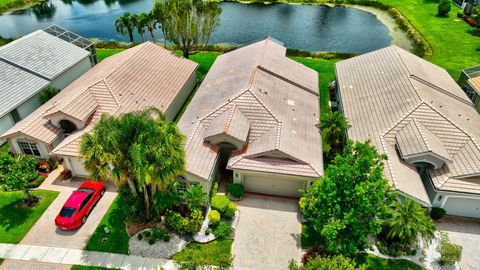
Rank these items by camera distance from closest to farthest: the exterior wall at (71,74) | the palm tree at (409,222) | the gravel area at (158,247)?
the palm tree at (409,222), the gravel area at (158,247), the exterior wall at (71,74)

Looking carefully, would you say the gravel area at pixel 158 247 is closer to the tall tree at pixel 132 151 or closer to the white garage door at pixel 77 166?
the tall tree at pixel 132 151

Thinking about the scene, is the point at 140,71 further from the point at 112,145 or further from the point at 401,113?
the point at 401,113

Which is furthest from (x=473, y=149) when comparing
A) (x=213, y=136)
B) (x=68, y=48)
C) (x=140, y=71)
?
(x=68, y=48)

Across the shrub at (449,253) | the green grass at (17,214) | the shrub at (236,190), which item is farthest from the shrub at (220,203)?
the shrub at (449,253)

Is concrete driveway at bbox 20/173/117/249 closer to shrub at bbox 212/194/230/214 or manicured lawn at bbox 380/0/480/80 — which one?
shrub at bbox 212/194/230/214

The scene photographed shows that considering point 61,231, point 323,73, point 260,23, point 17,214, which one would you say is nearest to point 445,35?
point 323,73
